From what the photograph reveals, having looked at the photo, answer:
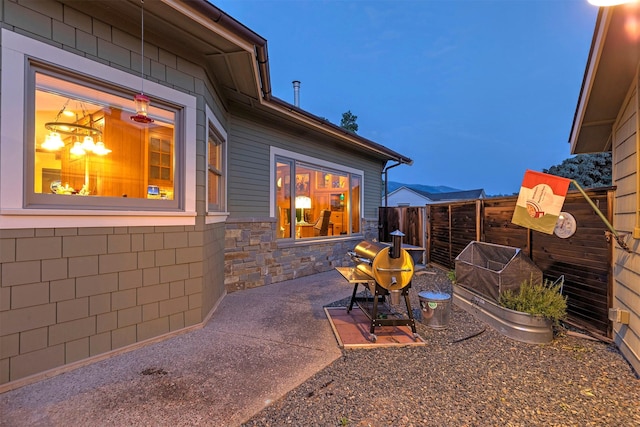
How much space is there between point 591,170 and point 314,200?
44.9ft

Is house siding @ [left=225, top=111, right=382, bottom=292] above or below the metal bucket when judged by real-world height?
above

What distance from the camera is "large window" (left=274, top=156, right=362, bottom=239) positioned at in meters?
6.46

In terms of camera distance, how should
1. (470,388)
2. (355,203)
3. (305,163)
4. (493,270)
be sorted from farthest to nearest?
(355,203), (305,163), (493,270), (470,388)

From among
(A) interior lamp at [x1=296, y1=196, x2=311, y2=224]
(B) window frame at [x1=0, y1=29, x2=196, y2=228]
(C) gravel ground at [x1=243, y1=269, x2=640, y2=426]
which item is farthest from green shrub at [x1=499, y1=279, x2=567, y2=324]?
(A) interior lamp at [x1=296, y1=196, x2=311, y2=224]

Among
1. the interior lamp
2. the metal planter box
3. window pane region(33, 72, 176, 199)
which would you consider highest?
window pane region(33, 72, 176, 199)

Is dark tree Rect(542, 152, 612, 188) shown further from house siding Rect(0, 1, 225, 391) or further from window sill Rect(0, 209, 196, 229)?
window sill Rect(0, 209, 196, 229)

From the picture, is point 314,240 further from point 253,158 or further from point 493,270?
point 493,270

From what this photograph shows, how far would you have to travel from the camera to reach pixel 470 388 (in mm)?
2420

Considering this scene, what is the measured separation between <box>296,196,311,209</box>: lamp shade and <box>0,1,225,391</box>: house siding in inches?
126

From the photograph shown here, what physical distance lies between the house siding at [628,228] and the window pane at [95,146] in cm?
473

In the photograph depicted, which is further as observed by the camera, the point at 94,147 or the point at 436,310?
the point at 436,310

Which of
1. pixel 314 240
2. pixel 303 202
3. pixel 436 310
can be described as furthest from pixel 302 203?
pixel 436 310

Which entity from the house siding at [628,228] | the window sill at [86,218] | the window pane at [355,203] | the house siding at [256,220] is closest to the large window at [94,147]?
the window sill at [86,218]

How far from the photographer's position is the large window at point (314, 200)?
6465mm
